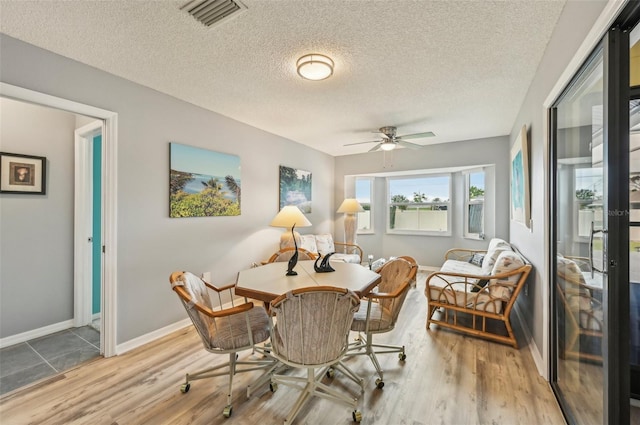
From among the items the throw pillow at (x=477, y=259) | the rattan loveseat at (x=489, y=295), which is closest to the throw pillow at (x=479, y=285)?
the rattan loveseat at (x=489, y=295)

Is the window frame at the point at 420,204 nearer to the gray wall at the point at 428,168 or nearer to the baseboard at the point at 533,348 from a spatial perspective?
the gray wall at the point at 428,168

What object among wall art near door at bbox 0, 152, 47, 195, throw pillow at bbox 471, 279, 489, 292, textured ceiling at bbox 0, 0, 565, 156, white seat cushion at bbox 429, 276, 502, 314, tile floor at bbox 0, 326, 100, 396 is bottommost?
tile floor at bbox 0, 326, 100, 396

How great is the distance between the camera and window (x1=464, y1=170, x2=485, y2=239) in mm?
5145

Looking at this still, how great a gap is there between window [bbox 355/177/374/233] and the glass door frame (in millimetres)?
5130

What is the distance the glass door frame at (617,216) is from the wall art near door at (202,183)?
338 cm

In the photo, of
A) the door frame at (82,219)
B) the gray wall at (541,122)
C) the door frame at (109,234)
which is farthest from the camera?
the door frame at (82,219)

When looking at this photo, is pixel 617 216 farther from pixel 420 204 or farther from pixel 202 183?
pixel 420 204

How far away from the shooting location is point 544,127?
2.05 metres

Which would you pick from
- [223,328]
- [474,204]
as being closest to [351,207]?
[474,204]

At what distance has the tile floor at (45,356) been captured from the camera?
7.11ft

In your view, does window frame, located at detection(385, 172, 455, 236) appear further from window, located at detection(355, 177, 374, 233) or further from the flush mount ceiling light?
the flush mount ceiling light

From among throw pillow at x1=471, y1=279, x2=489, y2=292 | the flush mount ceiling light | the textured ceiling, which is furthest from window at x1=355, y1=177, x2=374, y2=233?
the flush mount ceiling light

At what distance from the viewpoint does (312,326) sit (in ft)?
5.15

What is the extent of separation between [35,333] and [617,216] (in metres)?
4.76
